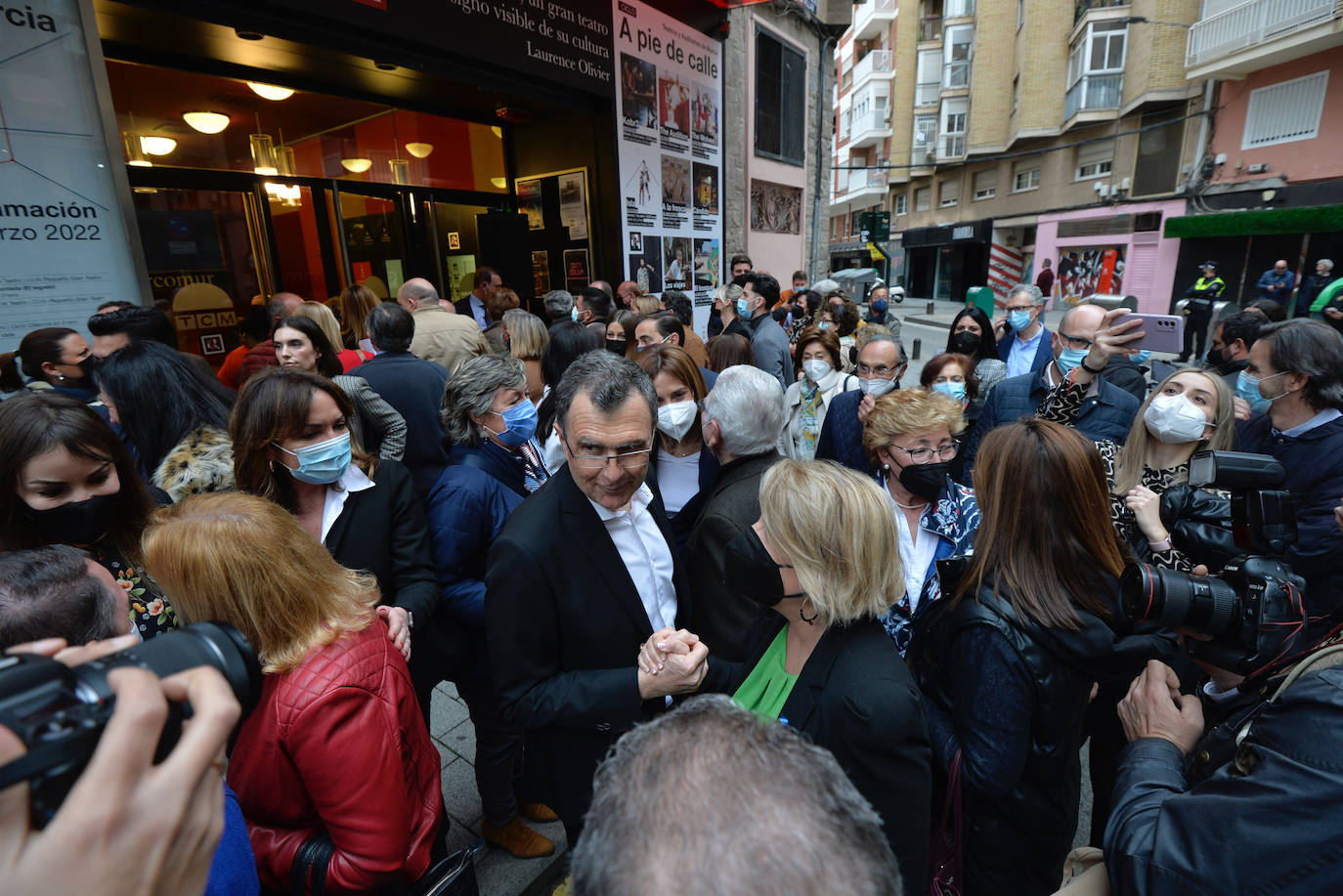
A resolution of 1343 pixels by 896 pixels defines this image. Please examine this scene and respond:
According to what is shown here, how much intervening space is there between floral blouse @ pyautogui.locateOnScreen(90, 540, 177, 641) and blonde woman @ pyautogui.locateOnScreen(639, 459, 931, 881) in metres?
1.54

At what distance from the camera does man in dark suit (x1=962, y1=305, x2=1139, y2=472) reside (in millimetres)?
3305

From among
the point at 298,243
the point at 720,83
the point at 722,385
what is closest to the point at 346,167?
the point at 298,243

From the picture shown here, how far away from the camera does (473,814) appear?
9.14ft

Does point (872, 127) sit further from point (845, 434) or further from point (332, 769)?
point (332, 769)

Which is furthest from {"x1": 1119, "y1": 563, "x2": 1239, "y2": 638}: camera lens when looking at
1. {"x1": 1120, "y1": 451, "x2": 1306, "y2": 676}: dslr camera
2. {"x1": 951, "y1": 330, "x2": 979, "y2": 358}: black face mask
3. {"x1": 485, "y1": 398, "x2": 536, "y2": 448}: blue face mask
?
{"x1": 951, "y1": 330, "x2": 979, "y2": 358}: black face mask

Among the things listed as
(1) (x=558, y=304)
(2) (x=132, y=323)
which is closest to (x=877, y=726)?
(2) (x=132, y=323)

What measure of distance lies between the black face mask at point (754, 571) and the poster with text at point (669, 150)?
742 cm

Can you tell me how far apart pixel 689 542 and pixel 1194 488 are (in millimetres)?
1700

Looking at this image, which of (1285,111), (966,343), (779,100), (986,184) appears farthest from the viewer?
(986,184)

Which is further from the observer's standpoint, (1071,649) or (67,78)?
(67,78)

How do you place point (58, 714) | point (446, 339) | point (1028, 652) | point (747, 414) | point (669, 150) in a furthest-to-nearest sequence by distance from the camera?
point (669, 150)
point (446, 339)
point (747, 414)
point (1028, 652)
point (58, 714)

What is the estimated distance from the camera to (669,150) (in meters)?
9.15

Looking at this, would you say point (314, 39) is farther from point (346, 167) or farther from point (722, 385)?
point (722, 385)

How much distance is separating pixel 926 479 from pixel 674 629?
3.66 ft
